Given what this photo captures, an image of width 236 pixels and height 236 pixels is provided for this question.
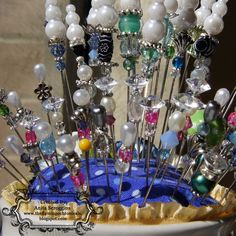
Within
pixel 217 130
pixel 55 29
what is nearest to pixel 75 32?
pixel 55 29

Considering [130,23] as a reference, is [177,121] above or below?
below

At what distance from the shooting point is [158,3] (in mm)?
525

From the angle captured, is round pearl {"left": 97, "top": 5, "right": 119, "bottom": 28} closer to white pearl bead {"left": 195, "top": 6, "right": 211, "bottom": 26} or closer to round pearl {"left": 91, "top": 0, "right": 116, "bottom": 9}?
round pearl {"left": 91, "top": 0, "right": 116, "bottom": 9}

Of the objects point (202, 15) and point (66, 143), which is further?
point (202, 15)

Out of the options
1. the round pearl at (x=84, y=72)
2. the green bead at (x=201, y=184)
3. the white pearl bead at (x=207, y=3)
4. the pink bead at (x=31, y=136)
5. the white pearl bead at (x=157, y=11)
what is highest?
the white pearl bead at (x=207, y=3)

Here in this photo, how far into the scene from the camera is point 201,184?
508 mm

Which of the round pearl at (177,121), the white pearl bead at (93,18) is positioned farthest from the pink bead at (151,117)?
the white pearl bead at (93,18)

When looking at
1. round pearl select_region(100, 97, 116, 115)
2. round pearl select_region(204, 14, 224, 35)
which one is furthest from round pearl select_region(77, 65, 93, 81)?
round pearl select_region(204, 14, 224, 35)

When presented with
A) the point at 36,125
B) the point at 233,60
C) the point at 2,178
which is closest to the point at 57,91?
the point at 2,178

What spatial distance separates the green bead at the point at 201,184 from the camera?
507mm

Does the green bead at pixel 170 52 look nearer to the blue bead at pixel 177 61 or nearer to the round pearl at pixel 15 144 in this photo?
the blue bead at pixel 177 61

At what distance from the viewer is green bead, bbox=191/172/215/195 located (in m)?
0.51

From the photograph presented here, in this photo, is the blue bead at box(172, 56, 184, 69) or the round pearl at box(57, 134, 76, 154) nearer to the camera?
the round pearl at box(57, 134, 76, 154)

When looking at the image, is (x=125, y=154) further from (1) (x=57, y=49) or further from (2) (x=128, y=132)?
(1) (x=57, y=49)
